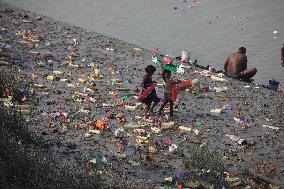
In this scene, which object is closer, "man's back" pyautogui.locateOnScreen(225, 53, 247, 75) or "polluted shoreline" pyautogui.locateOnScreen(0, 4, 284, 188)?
"polluted shoreline" pyautogui.locateOnScreen(0, 4, 284, 188)

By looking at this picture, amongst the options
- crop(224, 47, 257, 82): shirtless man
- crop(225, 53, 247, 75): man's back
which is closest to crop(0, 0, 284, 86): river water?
crop(224, 47, 257, 82): shirtless man

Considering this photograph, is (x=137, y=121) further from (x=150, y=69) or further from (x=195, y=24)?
(x=195, y=24)

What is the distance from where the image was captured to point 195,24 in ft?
62.8

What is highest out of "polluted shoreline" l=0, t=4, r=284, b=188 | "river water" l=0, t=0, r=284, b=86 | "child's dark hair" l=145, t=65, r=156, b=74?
"river water" l=0, t=0, r=284, b=86

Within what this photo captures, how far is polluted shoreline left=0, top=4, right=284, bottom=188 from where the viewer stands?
23.7 ft

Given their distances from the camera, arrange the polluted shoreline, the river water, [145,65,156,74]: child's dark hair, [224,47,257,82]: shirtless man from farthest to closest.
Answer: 1. the river water
2. [224,47,257,82]: shirtless man
3. [145,65,156,74]: child's dark hair
4. the polluted shoreline

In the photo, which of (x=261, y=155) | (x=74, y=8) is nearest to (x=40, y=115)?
(x=261, y=155)

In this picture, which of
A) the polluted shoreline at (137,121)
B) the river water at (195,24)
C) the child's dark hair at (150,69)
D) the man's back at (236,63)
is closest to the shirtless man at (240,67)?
the man's back at (236,63)

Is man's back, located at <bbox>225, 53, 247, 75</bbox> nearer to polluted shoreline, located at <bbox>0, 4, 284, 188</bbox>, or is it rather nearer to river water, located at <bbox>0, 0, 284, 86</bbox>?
polluted shoreline, located at <bbox>0, 4, 284, 188</bbox>

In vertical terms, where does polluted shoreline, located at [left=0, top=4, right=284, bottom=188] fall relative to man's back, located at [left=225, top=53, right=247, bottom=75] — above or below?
below

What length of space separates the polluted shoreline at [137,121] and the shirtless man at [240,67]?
40 cm

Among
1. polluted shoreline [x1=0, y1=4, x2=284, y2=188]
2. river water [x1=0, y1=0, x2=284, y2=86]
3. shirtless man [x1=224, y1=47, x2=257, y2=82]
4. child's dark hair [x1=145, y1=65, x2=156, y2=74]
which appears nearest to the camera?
polluted shoreline [x1=0, y1=4, x2=284, y2=188]

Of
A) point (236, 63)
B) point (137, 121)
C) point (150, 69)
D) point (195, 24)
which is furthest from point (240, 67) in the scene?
point (195, 24)

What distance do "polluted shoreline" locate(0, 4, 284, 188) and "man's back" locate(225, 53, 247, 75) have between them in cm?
51
